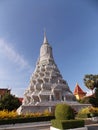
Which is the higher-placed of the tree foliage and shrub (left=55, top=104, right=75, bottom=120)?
the tree foliage

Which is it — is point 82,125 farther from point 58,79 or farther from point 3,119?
point 58,79

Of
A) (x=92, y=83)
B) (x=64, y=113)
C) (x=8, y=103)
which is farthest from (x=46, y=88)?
(x=64, y=113)

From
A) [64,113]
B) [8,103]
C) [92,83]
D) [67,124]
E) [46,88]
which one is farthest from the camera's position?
[92,83]

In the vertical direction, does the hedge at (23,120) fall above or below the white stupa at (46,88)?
below

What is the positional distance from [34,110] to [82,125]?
1745 cm

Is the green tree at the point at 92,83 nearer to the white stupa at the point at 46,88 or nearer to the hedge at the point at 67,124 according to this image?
the white stupa at the point at 46,88

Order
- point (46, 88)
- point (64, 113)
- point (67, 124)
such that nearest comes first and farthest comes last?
point (67, 124) < point (64, 113) < point (46, 88)

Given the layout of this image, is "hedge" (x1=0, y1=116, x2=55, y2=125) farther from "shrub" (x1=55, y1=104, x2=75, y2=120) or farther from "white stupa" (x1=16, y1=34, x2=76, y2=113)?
"white stupa" (x1=16, y1=34, x2=76, y2=113)

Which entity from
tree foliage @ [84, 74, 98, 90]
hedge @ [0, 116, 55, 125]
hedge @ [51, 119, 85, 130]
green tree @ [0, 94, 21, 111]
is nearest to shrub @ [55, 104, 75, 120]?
hedge @ [51, 119, 85, 130]

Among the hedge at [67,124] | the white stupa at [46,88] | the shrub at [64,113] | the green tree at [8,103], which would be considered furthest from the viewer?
the green tree at [8,103]

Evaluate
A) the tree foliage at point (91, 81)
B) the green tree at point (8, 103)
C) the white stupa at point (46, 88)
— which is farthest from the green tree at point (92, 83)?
the green tree at point (8, 103)

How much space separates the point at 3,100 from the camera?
42750 millimetres

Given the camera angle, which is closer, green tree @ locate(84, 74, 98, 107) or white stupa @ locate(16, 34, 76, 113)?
white stupa @ locate(16, 34, 76, 113)

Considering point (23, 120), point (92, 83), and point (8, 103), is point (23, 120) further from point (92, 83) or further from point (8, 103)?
point (92, 83)
